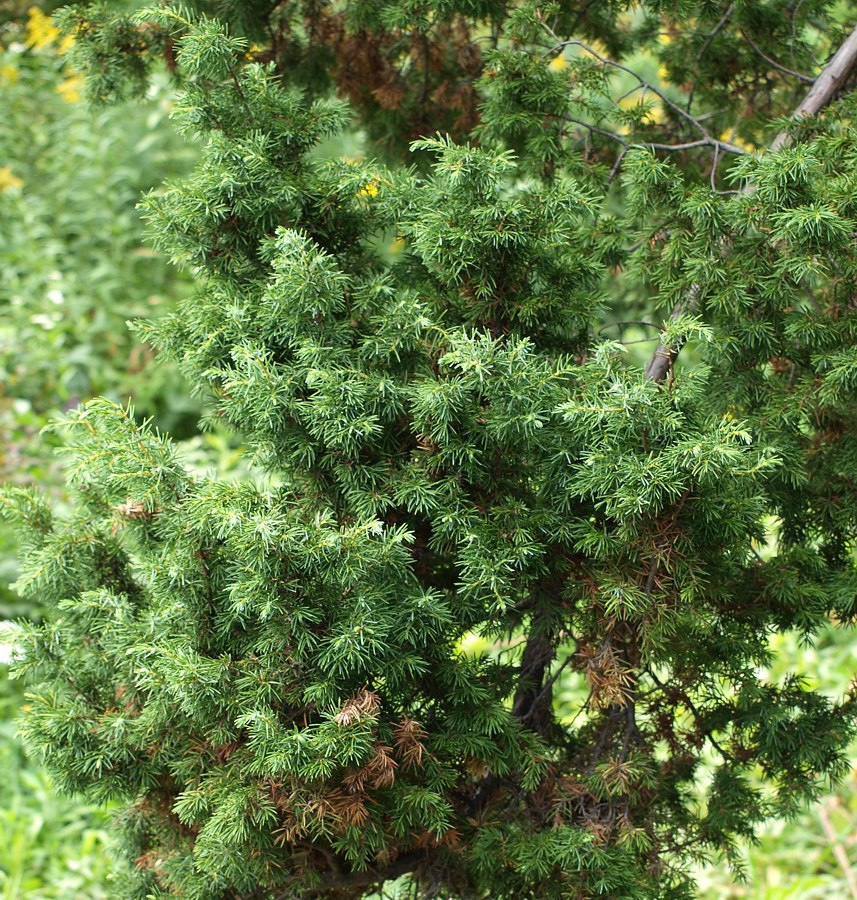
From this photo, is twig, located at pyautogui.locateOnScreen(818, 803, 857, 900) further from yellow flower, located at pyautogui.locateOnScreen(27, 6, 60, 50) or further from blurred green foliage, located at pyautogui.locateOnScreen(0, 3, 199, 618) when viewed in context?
yellow flower, located at pyautogui.locateOnScreen(27, 6, 60, 50)

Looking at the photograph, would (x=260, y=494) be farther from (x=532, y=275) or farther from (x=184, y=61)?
(x=184, y=61)

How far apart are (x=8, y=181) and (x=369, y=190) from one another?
151 inches

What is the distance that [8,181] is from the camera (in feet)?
16.2

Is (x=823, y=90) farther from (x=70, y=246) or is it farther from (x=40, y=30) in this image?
(x=40, y=30)

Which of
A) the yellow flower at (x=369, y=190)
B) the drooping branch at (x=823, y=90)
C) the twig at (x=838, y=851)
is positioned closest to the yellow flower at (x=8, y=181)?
the yellow flower at (x=369, y=190)

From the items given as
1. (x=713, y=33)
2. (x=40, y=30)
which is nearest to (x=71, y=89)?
(x=40, y=30)

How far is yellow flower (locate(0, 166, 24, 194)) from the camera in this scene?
4925 millimetres

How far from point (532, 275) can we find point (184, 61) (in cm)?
72

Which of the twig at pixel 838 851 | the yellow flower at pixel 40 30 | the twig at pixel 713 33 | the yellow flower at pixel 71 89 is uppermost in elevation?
the twig at pixel 713 33

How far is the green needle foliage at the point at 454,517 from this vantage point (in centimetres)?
157

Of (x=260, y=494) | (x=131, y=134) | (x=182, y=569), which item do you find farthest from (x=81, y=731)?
(x=131, y=134)

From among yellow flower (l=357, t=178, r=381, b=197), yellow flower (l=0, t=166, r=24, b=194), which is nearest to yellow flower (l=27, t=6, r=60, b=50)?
yellow flower (l=0, t=166, r=24, b=194)

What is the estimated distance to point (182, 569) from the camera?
1638 mm

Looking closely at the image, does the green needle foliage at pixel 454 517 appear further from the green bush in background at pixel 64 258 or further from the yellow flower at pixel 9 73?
the yellow flower at pixel 9 73
